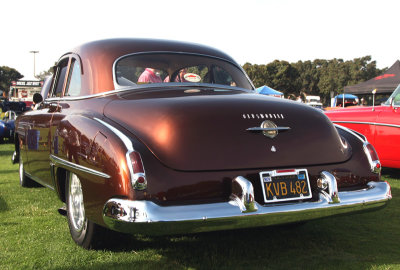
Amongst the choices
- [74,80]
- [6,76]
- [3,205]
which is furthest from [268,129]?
[6,76]

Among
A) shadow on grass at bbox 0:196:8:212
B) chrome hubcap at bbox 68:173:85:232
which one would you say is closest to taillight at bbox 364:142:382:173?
chrome hubcap at bbox 68:173:85:232

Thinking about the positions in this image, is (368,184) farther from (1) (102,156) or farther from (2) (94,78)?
(2) (94,78)

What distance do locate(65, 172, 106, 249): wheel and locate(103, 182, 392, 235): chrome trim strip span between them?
0.48 metres

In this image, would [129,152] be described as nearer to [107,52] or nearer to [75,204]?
[75,204]

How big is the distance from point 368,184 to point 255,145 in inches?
38.3

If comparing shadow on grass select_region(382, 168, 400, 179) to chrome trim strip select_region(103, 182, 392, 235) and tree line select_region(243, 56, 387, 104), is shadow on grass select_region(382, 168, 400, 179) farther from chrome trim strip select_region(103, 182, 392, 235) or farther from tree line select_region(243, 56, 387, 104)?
tree line select_region(243, 56, 387, 104)

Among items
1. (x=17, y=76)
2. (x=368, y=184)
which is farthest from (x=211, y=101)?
(x=17, y=76)

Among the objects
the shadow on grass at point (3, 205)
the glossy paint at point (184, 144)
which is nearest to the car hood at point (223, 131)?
the glossy paint at point (184, 144)

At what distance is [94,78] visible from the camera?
3352 mm

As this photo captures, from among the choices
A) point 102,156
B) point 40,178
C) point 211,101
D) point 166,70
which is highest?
point 166,70

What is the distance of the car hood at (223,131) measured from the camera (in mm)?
2533

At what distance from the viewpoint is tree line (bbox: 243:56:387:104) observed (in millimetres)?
63500

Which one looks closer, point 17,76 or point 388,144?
point 388,144

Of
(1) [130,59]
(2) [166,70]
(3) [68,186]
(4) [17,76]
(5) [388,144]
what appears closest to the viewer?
(3) [68,186]
